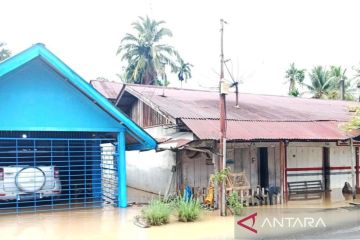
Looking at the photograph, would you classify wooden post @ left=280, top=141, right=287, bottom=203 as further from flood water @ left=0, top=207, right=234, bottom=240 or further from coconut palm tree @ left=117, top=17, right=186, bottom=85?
coconut palm tree @ left=117, top=17, right=186, bottom=85

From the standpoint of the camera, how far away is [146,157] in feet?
55.8

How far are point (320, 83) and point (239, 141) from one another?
33.3 metres

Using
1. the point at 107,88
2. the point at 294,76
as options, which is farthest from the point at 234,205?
the point at 294,76

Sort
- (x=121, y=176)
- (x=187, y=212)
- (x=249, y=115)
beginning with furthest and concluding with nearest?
(x=249, y=115)
(x=121, y=176)
(x=187, y=212)

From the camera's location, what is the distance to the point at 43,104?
11.4 metres

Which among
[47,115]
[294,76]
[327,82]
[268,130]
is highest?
[294,76]

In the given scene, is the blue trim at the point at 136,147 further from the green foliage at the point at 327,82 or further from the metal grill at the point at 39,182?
the green foliage at the point at 327,82

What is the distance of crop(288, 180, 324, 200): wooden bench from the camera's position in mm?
15105

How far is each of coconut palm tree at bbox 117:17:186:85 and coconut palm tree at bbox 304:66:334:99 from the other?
15.6 m

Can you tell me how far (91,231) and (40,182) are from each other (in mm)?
3901

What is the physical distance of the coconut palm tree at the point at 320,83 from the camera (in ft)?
137

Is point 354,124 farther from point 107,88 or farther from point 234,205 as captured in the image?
point 107,88

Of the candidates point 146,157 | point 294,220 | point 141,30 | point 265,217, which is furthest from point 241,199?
point 141,30

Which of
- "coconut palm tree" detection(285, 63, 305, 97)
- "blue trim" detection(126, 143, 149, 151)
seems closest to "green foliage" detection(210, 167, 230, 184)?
"blue trim" detection(126, 143, 149, 151)
